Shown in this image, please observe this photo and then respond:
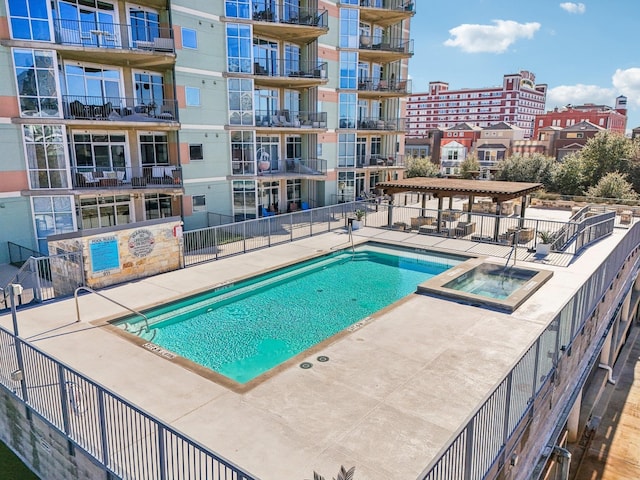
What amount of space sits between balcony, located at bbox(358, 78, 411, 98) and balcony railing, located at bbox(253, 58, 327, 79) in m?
4.59

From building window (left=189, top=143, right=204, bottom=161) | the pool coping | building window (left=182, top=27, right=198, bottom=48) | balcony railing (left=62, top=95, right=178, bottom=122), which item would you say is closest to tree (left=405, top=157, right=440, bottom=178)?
building window (left=189, top=143, right=204, bottom=161)

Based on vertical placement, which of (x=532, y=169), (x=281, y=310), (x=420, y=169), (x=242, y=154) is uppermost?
(x=242, y=154)

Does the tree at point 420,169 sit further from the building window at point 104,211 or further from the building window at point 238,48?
the building window at point 104,211

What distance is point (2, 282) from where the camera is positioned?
1558 cm

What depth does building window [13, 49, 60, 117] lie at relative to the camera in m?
17.6

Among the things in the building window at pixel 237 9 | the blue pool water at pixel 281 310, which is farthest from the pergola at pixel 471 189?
the building window at pixel 237 9

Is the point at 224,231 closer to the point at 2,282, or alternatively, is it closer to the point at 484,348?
the point at 2,282

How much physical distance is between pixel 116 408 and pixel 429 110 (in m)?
126

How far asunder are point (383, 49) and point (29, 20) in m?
23.0

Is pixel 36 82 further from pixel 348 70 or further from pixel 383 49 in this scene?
pixel 383 49

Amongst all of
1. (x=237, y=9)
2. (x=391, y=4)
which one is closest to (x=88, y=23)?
(x=237, y=9)

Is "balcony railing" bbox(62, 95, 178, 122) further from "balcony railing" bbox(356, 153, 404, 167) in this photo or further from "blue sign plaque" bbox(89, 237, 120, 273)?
"balcony railing" bbox(356, 153, 404, 167)

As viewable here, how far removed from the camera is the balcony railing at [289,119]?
27.6 m

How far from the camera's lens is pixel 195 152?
2397cm
